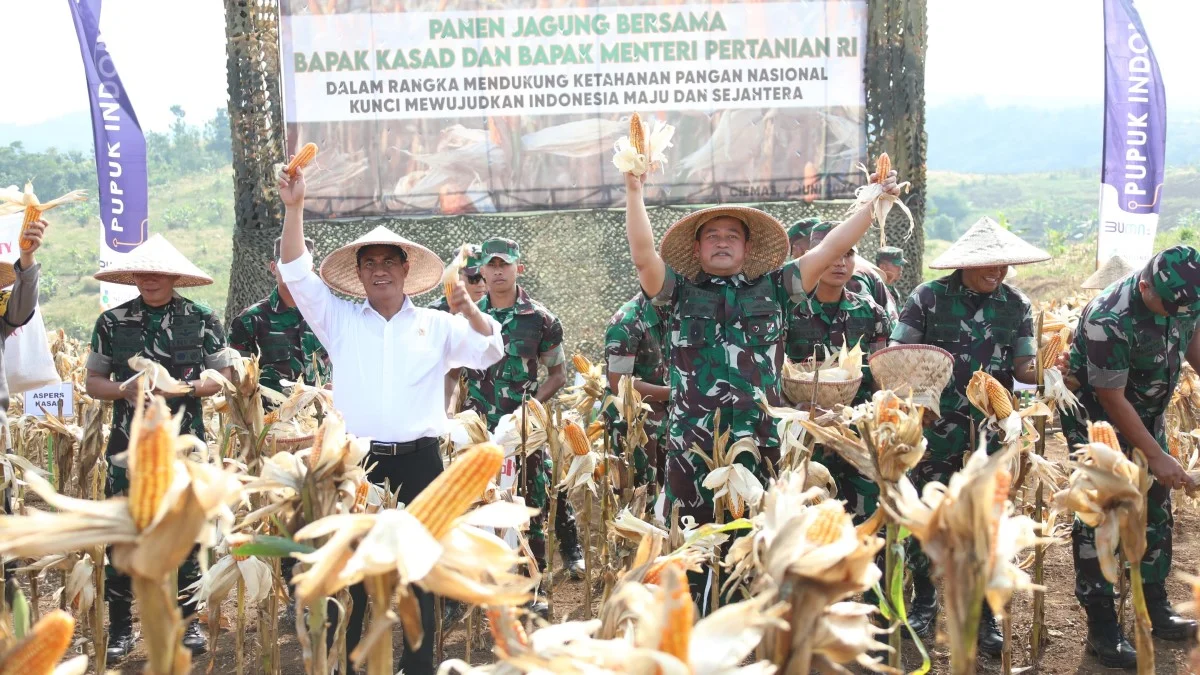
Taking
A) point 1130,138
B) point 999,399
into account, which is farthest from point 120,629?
point 1130,138

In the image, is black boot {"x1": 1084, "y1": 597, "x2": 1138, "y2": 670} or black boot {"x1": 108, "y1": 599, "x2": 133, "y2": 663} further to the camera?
black boot {"x1": 108, "y1": 599, "x2": 133, "y2": 663}

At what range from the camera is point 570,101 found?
11.0 metres

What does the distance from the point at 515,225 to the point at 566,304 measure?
108 cm

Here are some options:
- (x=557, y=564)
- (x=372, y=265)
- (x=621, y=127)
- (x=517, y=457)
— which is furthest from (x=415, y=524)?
(x=621, y=127)

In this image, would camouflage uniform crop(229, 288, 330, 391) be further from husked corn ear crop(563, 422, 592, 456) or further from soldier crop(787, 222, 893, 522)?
soldier crop(787, 222, 893, 522)

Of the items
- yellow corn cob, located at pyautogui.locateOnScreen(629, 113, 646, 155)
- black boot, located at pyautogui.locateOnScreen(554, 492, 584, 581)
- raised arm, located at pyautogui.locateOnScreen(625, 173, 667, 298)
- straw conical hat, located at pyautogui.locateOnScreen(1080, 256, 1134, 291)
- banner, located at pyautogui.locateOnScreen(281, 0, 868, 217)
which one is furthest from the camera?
banner, located at pyautogui.locateOnScreen(281, 0, 868, 217)

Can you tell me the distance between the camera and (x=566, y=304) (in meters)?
11.8

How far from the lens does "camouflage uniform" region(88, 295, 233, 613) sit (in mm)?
4633

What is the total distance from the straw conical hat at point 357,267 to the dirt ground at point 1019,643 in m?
1.50

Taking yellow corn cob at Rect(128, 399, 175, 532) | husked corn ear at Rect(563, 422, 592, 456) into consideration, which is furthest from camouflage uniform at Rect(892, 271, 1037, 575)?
yellow corn cob at Rect(128, 399, 175, 532)

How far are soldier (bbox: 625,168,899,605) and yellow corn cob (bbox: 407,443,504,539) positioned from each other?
225 centimetres

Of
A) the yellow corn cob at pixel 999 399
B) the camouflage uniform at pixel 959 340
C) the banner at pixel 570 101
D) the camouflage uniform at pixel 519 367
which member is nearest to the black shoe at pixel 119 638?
the camouflage uniform at pixel 519 367

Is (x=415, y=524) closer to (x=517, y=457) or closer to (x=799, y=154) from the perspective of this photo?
(x=517, y=457)

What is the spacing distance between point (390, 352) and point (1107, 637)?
117 inches
